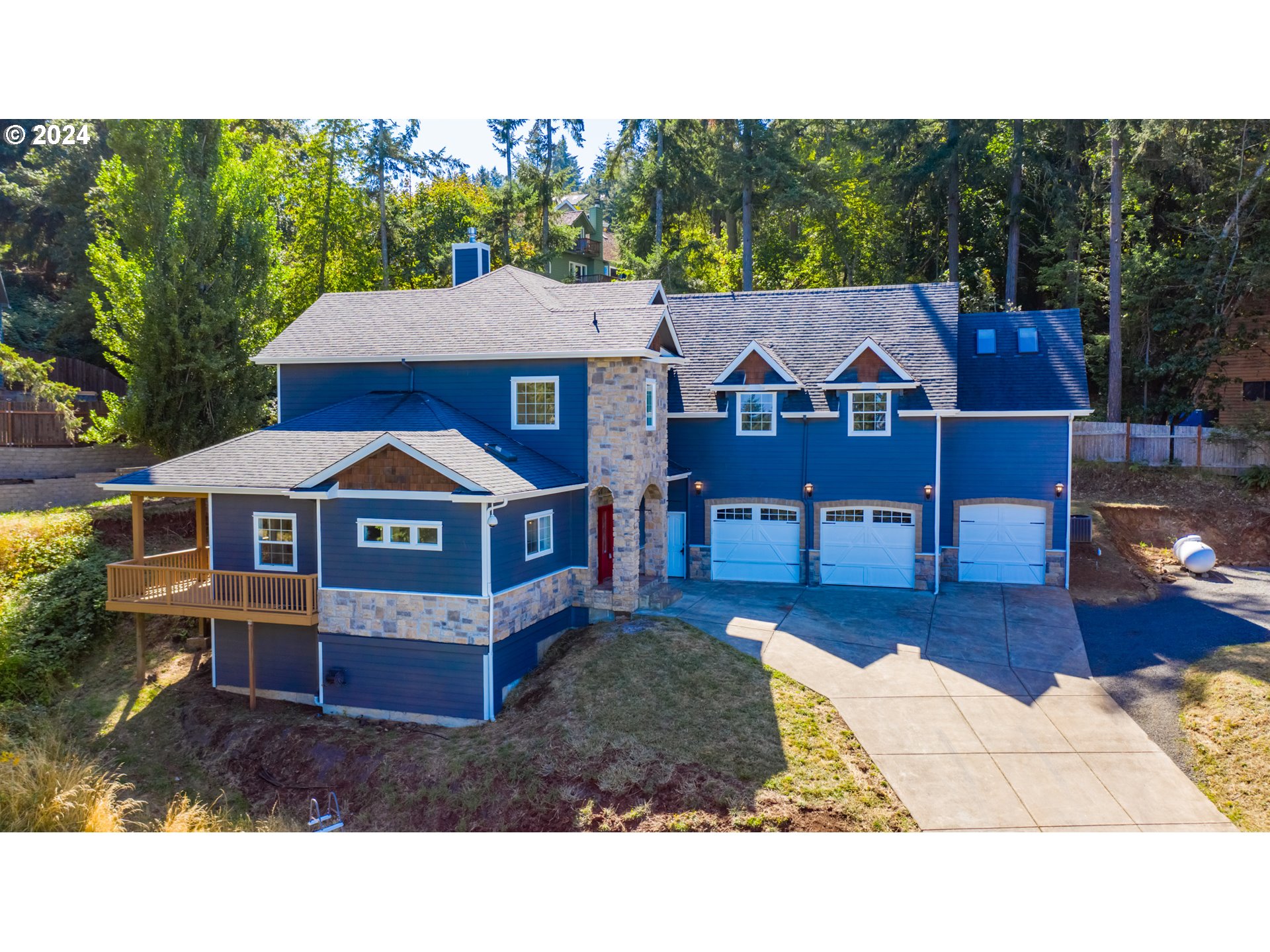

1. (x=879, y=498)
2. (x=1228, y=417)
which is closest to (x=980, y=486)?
(x=879, y=498)

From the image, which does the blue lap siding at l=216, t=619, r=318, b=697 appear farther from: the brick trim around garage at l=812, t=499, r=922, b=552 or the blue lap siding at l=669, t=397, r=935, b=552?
the brick trim around garage at l=812, t=499, r=922, b=552

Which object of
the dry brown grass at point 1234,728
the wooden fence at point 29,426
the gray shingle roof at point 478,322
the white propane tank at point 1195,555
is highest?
the gray shingle roof at point 478,322

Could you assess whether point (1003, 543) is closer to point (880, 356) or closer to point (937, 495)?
point (937, 495)

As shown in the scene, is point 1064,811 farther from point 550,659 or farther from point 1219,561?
point 1219,561

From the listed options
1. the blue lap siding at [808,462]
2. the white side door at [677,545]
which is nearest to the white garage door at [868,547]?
the blue lap siding at [808,462]

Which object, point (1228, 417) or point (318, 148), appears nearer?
point (1228, 417)

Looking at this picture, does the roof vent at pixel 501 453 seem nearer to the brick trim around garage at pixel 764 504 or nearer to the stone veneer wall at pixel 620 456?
the stone veneer wall at pixel 620 456

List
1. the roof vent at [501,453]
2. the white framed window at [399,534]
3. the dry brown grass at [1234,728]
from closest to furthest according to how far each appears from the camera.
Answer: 1. the dry brown grass at [1234,728]
2. the white framed window at [399,534]
3. the roof vent at [501,453]

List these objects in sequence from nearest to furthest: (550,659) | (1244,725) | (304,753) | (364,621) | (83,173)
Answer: (1244,725), (304,753), (364,621), (550,659), (83,173)
